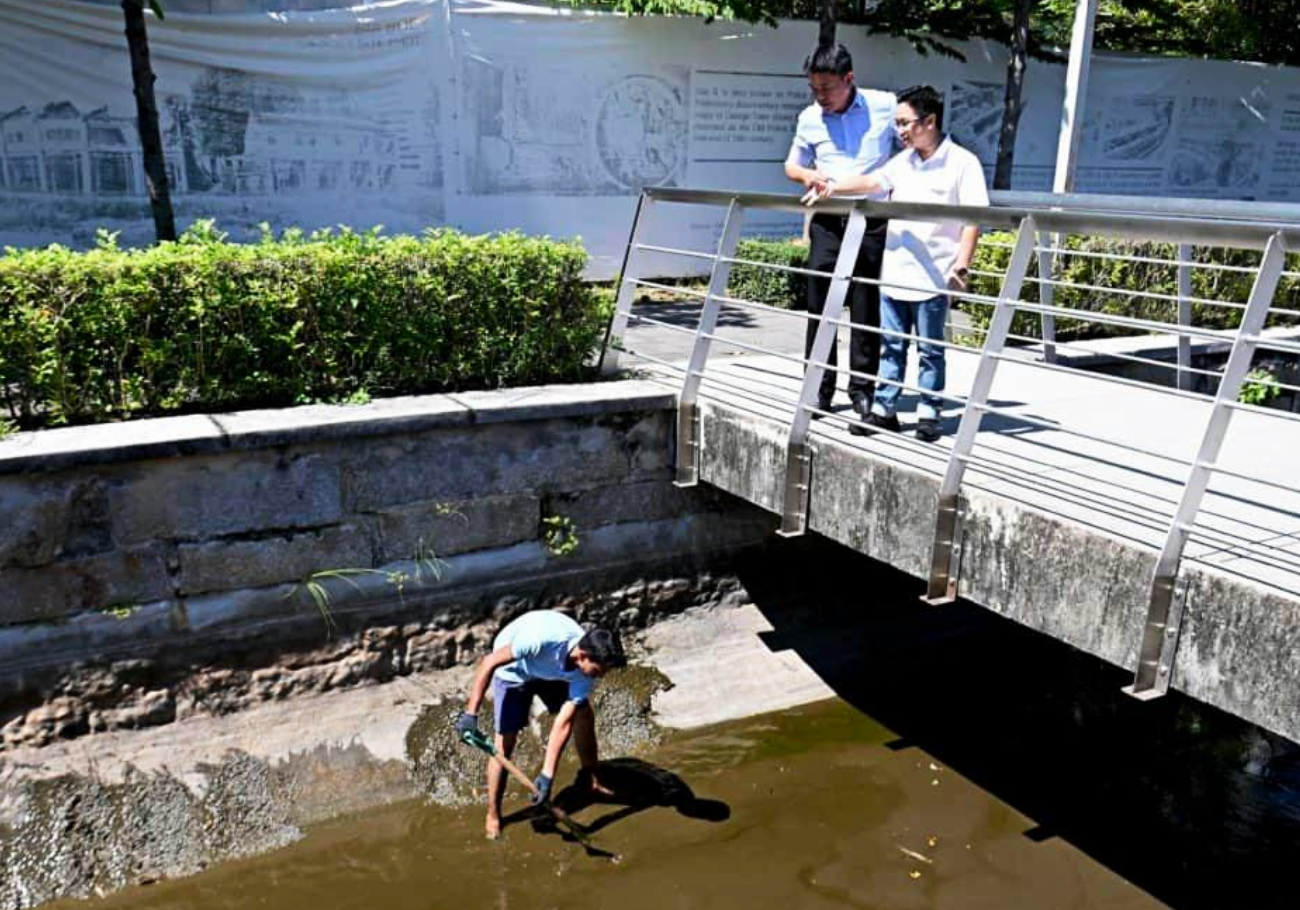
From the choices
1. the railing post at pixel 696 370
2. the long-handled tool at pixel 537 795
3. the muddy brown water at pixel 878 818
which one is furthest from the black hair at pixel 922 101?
the long-handled tool at pixel 537 795

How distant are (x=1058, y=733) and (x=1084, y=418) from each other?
1827mm

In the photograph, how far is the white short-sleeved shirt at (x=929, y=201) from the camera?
5.14 meters

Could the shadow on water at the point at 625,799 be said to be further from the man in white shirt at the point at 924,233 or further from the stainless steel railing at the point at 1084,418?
A: the man in white shirt at the point at 924,233

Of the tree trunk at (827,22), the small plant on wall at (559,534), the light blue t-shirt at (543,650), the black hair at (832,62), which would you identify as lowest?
the light blue t-shirt at (543,650)

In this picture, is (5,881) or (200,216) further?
(200,216)

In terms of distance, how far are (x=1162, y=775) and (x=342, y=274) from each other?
5.10 metres

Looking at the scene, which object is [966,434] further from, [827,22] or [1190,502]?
[827,22]

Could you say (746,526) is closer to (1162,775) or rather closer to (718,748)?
(718,748)

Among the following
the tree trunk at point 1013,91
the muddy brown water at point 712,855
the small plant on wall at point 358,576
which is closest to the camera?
the muddy brown water at point 712,855

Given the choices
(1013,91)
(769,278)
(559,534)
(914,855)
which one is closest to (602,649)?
(559,534)

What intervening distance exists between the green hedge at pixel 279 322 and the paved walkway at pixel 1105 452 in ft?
3.26

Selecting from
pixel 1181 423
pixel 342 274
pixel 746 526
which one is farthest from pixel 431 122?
pixel 1181 423

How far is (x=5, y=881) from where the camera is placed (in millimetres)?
4648

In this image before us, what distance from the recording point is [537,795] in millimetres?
5152
